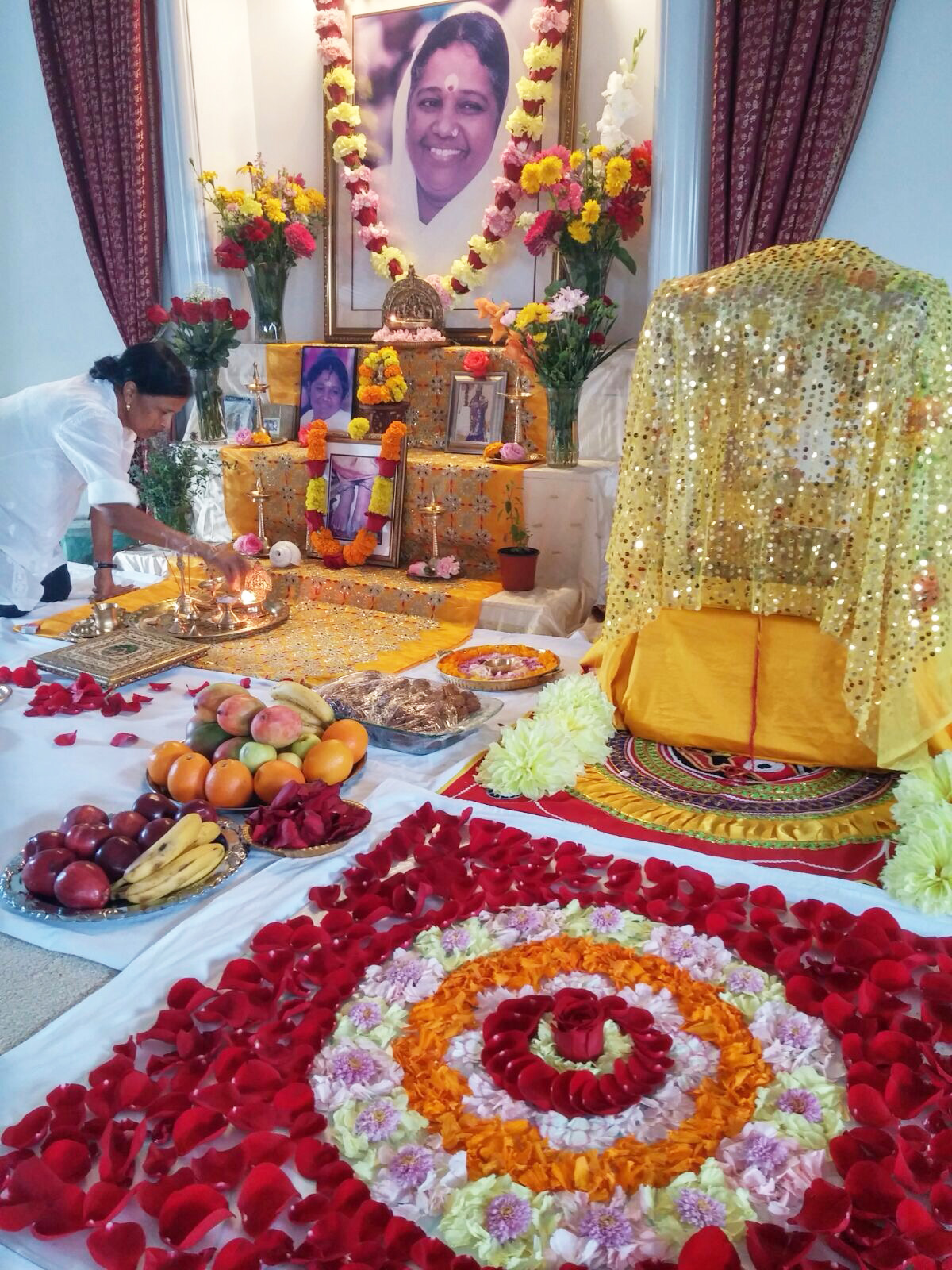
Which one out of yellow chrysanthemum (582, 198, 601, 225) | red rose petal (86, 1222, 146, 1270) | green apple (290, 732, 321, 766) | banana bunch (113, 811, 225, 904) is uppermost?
yellow chrysanthemum (582, 198, 601, 225)

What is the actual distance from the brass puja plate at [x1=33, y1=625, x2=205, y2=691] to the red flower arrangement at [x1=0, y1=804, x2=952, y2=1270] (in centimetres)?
137

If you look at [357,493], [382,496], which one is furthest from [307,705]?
[357,493]

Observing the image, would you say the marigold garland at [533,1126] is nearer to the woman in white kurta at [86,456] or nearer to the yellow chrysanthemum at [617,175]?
the woman in white kurta at [86,456]

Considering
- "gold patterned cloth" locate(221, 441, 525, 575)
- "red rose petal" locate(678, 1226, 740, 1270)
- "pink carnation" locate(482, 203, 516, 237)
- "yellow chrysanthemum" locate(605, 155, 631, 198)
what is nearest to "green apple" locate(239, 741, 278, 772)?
"red rose petal" locate(678, 1226, 740, 1270)

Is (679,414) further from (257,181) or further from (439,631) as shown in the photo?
(257,181)

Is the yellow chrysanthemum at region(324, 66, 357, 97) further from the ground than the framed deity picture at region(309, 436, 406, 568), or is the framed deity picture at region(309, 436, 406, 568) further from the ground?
the yellow chrysanthemum at region(324, 66, 357, 97)

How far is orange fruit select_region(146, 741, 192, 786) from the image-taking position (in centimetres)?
215

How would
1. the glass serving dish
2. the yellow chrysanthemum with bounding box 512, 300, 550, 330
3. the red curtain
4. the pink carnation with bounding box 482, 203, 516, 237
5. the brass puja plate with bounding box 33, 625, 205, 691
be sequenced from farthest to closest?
the red curtain < the pink carnation with bounding box 482, 203, 516, 237 < the yellow chrysanthemum with bounding box 512, 300, 550, 330 < the brass puja plate with bounding box 33, 625, 205, 691 < the glass serving dish

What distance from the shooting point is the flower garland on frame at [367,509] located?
13.1 feet

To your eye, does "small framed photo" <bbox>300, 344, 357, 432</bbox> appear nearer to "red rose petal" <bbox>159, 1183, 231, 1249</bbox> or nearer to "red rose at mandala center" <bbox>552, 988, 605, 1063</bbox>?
"red rose at mandala center" <bbox>552, 988, 605, 1063</bbox>

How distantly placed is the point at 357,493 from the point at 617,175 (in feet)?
5.43

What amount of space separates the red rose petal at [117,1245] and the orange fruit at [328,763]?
1083 millimetres

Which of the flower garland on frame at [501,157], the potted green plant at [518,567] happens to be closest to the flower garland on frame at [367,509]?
the potted green plant at [518,567]

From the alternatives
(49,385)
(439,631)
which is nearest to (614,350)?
(439,631)
